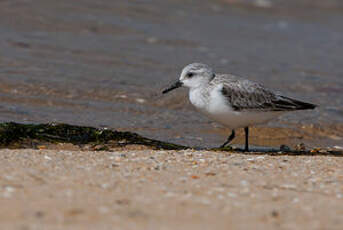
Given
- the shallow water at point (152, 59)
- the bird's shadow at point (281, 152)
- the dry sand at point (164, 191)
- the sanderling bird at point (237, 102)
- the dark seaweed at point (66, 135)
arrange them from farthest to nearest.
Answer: the shallow water at point (152, 59) < the sanderling bird at point (237, 102) < the bird's shadow at point (281, 152) < the dark seaweed at point (66, 135) < the dry sand at point (164, 191)

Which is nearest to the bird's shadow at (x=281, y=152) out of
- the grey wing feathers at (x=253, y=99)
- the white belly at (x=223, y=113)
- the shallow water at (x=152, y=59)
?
the white belly at (x=223, y=113)

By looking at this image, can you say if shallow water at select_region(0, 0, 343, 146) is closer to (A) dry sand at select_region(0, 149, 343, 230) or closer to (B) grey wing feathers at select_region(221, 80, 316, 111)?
(B) grey wing feathers at select_region(221, 80, 316, 111)

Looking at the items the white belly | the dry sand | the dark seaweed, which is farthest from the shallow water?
the dry sand

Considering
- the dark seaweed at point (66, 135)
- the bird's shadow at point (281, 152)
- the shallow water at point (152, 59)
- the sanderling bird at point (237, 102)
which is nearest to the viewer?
the dark seaweed at point (66, 135)

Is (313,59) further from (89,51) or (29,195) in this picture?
(29,195)

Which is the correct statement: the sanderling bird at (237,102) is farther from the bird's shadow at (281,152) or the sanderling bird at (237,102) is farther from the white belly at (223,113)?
the bird's shadow at (281,152)

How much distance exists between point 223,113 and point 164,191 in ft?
8.85

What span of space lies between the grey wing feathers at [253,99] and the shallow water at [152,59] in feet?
3.38

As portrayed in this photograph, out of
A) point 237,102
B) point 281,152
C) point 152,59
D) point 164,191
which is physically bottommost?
point 164,191

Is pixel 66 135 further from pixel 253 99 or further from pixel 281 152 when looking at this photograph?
pixel 281 152

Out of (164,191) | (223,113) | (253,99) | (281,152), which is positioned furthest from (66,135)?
(164,191)

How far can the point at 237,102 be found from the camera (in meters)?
6.95

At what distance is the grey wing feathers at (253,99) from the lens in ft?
22.8

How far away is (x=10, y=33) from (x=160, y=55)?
2.83 metres
